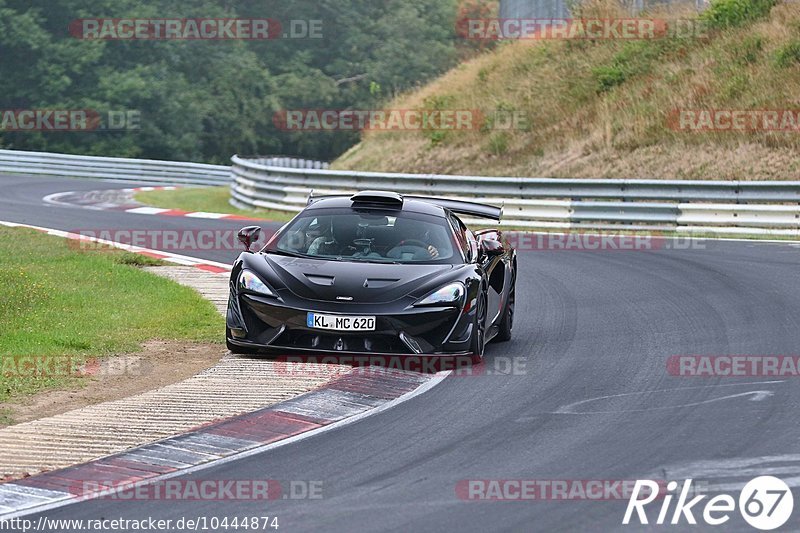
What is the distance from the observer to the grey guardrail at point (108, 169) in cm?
4006

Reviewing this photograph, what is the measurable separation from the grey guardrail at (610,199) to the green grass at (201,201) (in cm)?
76

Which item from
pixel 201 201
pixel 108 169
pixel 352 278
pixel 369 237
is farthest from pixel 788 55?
pixel 352 278

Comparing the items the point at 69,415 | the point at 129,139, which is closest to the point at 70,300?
the point at 69,415

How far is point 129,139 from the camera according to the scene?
52969 millimetres

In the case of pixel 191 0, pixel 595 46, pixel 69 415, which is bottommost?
pixel 69 415

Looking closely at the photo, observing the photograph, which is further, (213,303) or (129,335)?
(213,303)

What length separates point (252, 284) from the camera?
1047 centimetres

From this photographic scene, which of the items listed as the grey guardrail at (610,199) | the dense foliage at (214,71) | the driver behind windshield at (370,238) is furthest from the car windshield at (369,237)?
the dense foliage at (214,71)

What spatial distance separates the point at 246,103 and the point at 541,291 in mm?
45845

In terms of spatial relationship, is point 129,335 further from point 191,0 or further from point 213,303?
point 191,0

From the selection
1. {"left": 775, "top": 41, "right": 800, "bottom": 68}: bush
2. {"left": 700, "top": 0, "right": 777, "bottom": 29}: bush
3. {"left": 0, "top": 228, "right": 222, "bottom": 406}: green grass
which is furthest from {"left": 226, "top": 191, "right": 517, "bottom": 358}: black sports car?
{"left": 700, "top": 0, "right": 777, "bottom": 29}: bush

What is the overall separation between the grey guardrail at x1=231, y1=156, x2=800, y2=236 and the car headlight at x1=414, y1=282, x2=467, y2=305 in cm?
1268

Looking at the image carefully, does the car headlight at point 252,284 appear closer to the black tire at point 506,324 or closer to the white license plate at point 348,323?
the white license plate at point 348,323

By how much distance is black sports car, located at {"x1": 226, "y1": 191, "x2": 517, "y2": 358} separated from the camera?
397 inches
